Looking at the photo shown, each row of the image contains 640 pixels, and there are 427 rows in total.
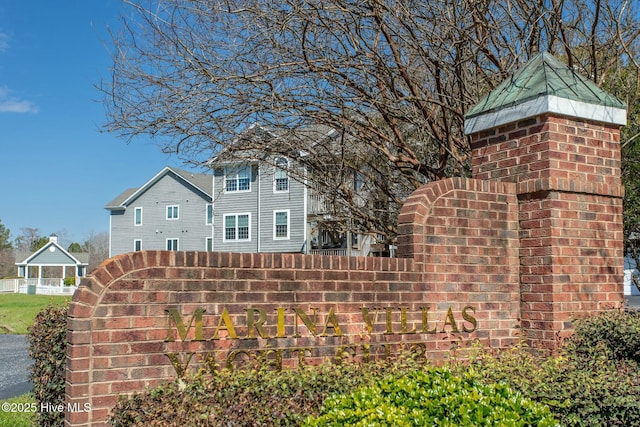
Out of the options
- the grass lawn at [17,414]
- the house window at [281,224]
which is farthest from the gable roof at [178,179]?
the grass lawn at [17,414]

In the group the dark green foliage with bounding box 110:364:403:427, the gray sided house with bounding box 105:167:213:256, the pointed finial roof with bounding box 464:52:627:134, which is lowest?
the dark green foliage with bounding box 110:364:403:427

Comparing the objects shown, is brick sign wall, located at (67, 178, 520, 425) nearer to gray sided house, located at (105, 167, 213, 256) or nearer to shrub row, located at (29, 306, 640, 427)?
shrub row, located at (29, 306, 640, 427)

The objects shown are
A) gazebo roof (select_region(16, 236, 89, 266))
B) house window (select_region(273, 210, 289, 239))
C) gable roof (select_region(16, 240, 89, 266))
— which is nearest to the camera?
house window (select_region(273, 210, 289, 239))

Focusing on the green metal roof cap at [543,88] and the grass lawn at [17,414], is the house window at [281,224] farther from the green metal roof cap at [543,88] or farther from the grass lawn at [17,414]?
the green metal roof cap at [543,88]

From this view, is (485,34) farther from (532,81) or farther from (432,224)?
(432,224)

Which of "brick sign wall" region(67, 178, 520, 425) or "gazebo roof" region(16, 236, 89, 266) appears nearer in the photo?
"brick sign wall" region(67, 178, 520, 425)

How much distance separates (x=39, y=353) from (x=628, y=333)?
17.1 ft

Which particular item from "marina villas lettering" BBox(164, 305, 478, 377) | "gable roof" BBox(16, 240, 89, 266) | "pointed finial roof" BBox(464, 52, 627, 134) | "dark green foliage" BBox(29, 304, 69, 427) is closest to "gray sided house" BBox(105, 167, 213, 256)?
"gable roof" BBox(16, 240, 89, 266)

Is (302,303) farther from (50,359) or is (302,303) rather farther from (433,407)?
(50,359)

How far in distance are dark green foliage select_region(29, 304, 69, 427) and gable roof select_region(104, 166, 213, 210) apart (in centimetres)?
3230

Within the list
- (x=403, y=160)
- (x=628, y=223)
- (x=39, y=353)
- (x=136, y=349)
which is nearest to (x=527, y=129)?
(x=403, y=160)

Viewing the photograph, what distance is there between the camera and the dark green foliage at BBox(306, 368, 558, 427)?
3.23 metres

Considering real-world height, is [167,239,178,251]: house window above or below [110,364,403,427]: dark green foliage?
above

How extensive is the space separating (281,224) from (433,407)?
2852 centimetres
